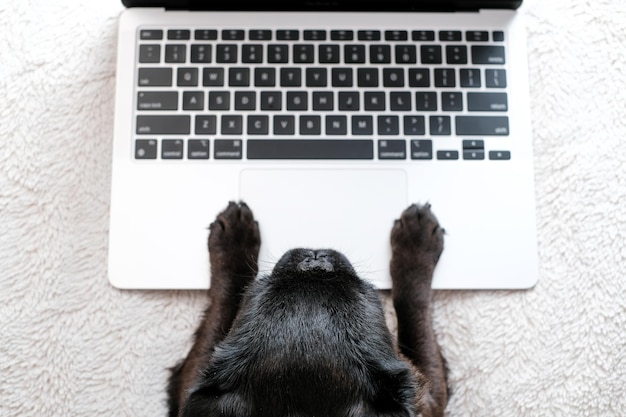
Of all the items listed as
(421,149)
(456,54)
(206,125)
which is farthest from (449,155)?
(206,125)

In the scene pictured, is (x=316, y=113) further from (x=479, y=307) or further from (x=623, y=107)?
(x=623, y=107)

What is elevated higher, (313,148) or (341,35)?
(341,35)

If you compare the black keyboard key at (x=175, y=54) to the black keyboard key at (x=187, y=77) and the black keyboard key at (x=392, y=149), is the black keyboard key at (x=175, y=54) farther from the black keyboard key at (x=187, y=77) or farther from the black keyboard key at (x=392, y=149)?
the black keyboard key at (x=392, y=149)

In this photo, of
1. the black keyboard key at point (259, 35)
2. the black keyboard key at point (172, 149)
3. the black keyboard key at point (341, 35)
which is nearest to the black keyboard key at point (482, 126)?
the black keyboard key at point (341, 35)

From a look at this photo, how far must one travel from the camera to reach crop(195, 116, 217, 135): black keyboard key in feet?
3.06

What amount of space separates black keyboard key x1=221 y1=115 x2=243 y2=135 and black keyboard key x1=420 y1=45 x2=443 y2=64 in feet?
1.02

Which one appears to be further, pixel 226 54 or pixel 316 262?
pixel 226 54

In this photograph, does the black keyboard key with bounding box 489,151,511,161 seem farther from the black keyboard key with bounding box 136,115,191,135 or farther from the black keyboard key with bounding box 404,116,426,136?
the black keyboard key with bounding box 136,115,191,135

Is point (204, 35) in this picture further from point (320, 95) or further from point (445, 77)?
point (445, 77)

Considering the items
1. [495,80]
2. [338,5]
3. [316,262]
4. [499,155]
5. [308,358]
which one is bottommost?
[308,358]

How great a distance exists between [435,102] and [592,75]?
31cm

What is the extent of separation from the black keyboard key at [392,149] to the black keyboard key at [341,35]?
0.59 ft

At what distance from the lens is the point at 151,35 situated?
96 centimetres

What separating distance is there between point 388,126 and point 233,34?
29 centimetres
